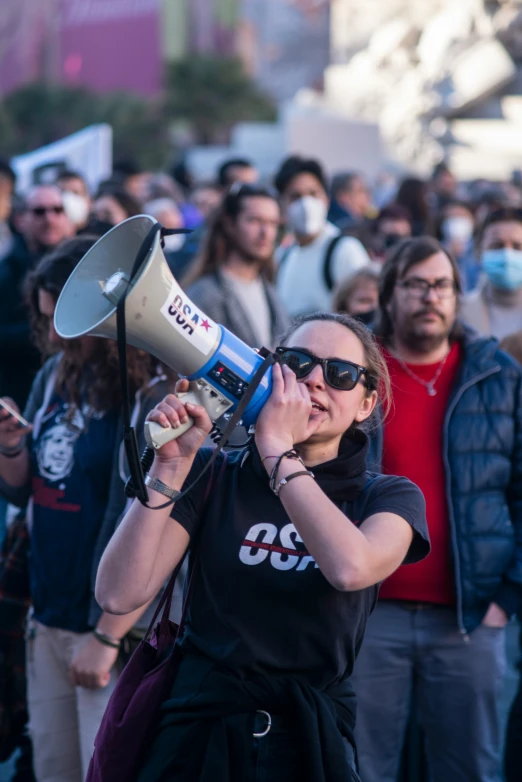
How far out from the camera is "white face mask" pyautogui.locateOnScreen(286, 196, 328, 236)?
674cm

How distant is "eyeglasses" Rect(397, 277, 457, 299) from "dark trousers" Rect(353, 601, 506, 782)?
0.98 m

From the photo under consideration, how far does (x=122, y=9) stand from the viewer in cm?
6406

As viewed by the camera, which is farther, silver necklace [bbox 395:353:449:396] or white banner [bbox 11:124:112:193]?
white banner [bbox 11:124:112:193]

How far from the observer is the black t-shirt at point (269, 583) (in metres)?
2.33

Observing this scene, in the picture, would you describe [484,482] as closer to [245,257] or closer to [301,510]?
[301,510]

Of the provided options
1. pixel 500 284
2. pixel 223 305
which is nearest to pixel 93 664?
pixel 223 305

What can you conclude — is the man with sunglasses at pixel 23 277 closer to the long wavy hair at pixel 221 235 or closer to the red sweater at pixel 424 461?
the long wavy hair at pixel 221 235

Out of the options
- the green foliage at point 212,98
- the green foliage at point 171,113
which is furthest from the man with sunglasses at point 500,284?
the green foliage at point 212,98

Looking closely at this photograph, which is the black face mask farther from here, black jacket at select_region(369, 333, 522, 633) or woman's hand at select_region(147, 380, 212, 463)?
woman's hand at select_region(147, 380, 212, 463)

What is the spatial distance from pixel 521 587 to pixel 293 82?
227 ft

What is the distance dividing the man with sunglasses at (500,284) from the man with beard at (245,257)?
881mm

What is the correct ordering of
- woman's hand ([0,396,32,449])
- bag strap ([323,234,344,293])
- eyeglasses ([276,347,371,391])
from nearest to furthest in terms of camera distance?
1. eyeglasses ([276,347,371,391])
2. woman's hand ([0,396,32,449])
3. bag strap ([323,234,344,293])

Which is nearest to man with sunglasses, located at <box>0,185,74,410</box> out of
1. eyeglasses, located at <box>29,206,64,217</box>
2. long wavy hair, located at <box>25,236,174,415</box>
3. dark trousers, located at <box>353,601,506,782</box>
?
eyeglasses, located at <box>29,206,64,217</box>

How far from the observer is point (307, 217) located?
678 centimetres
